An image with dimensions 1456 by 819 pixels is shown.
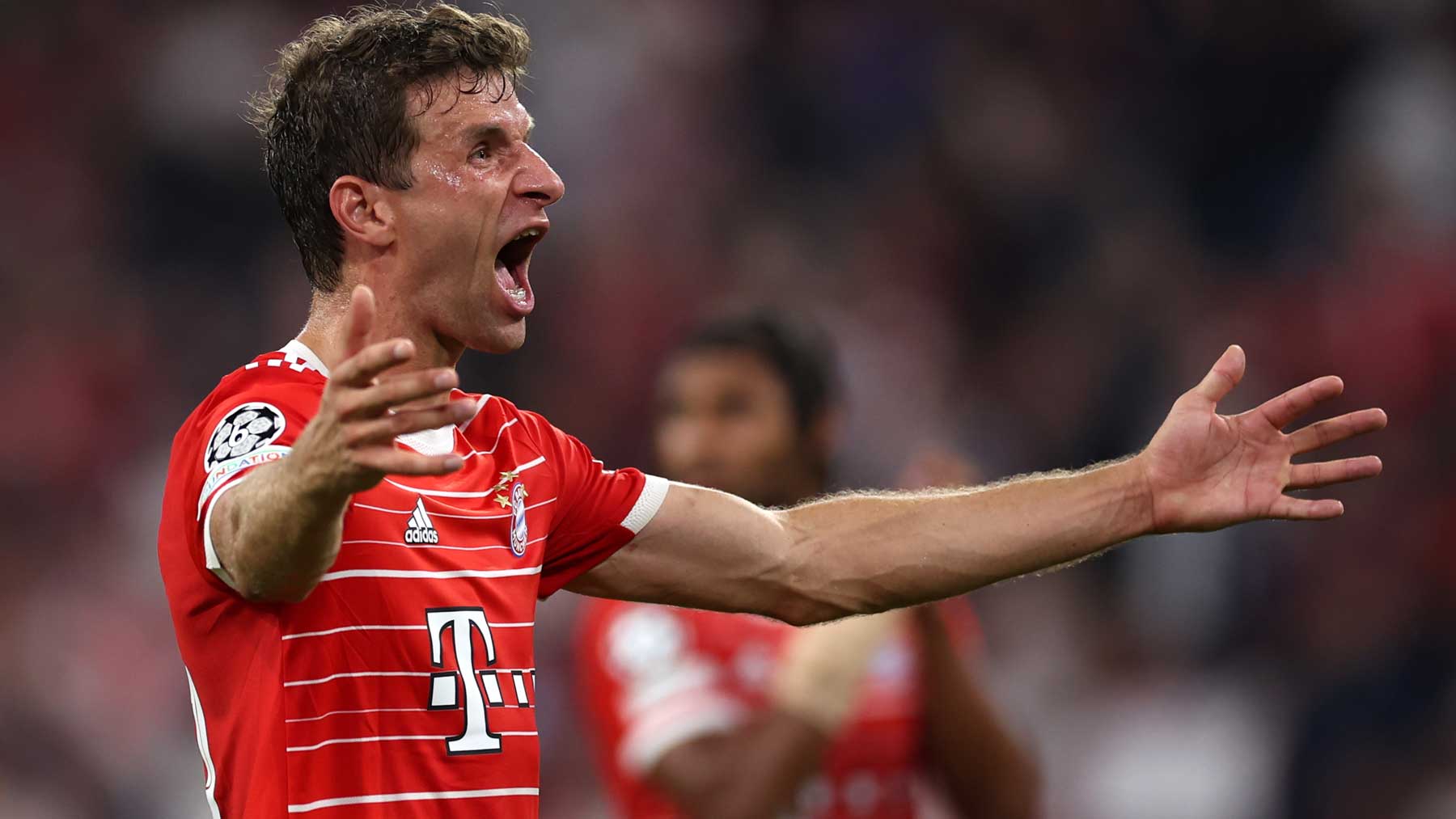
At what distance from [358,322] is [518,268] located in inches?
41.1

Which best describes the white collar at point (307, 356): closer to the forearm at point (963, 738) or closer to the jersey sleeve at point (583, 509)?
the jersey sleeve at point (583, 509)

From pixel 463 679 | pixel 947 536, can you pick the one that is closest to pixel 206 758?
pixel 463 679

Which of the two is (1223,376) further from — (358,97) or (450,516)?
(358,97)

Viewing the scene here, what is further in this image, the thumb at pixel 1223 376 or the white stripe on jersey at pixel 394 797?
the thumb at pixel 1223 376

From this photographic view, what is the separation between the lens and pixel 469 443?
323cm

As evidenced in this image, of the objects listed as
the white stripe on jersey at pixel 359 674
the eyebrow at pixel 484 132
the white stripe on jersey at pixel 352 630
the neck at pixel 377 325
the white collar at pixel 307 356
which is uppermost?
the eyebrow at pixel 484 132

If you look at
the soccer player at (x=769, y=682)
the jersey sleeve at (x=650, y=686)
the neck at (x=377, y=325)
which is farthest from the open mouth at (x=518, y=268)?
the jersey sleeve at (x=650, y=686)

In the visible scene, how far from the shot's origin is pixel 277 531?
2.46 metres

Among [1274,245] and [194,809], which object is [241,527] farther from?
[1274,245]

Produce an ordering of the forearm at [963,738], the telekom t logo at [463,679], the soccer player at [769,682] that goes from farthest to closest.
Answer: the forearm at [963,738]
the soccer player at [769,682]
the telekom t logo at [463,679]

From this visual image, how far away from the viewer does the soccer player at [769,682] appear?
4555mm

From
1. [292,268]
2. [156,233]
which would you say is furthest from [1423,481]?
[156,233]

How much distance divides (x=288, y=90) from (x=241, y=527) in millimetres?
1126

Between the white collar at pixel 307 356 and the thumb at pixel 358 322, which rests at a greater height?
the white collar at pixel 307 356
